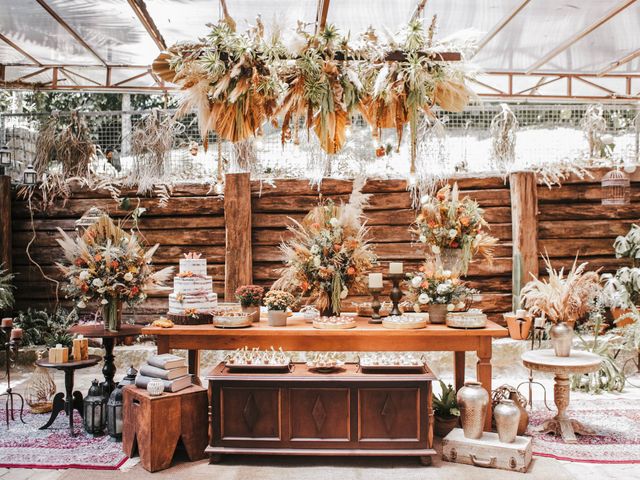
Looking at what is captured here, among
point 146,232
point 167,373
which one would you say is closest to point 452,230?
point 167,373

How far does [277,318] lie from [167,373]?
1.02 m

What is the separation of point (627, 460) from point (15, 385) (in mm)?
6616

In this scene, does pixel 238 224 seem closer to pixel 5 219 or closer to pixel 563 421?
pixel 5 219

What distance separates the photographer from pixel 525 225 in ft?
26.3

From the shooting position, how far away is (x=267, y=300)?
16.7 ft

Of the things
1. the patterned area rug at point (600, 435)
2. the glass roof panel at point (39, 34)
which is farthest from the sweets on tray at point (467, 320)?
the glass roof panel at point (39, 34)

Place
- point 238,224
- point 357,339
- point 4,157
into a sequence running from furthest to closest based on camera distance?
1. point 238,224
2. point 4,157
3. point 357,339

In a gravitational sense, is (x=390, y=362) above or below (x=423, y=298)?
below

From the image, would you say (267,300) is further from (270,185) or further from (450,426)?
(270,185)

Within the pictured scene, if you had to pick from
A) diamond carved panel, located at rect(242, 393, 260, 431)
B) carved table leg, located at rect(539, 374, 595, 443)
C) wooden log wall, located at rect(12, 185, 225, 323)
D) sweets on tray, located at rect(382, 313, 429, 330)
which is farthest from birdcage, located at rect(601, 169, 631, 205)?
diamond carved panel, located at rect(242, 393, 260, 431)

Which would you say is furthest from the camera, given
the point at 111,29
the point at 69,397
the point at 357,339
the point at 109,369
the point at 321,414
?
the point at 111,29

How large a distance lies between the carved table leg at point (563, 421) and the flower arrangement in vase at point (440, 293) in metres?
1.04

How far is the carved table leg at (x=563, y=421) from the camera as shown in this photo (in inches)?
198

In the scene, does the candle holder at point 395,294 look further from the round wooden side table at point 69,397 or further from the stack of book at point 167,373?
the round wooden side table at point 69,397
